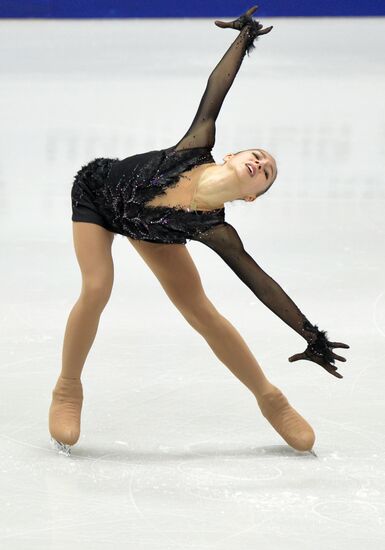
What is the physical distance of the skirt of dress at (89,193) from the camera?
3236 millimetres

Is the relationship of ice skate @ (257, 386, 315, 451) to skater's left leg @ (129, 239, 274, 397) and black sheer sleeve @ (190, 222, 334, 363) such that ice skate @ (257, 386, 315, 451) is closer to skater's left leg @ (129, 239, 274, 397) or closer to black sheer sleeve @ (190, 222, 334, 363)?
skater's left leg @ (129, 239, 274, 397)

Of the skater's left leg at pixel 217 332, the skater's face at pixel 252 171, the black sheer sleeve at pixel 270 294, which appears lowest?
the skater's left leg at pixel 217 332

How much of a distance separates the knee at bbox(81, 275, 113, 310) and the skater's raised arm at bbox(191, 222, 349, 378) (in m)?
0.35

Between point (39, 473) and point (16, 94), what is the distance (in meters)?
6.80

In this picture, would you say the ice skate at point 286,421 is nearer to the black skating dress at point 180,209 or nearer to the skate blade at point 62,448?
the black skating dress at point 180,209

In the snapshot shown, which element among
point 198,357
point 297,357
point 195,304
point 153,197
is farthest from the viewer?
point 198,357

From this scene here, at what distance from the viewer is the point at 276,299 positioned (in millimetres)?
2961

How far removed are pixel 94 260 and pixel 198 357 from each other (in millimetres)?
944
